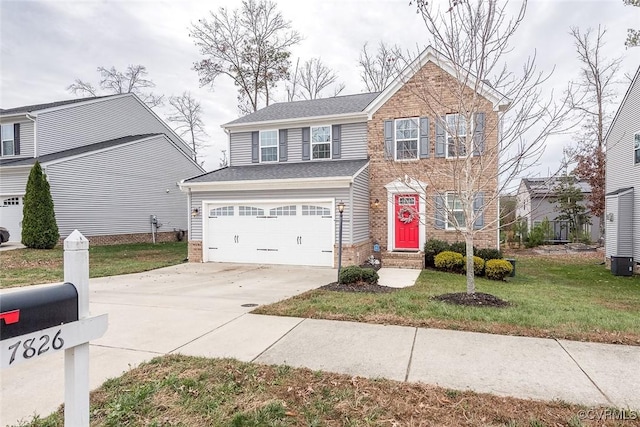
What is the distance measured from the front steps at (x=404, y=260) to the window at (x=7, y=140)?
20.4 meters

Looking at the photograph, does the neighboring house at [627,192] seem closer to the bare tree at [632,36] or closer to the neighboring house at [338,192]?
the bare tree at [632,36]

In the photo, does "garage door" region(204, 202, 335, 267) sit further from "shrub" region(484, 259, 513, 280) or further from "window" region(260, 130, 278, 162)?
"shrub" region(484, 259, 513, 280)

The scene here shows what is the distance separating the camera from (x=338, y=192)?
12086mm

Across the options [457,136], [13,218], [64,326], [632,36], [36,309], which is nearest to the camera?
[36,309]

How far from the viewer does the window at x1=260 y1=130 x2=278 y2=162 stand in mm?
15609

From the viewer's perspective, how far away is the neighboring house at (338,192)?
486 inches

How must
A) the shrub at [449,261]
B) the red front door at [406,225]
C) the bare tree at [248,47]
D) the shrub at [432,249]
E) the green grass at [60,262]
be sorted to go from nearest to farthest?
the green grass at [60,262]
the shrub at [449,261]
the shrub at [432,249]
the red front door at [406,225]
the bare tree at [248,47]

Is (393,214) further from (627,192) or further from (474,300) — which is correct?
(627,192)

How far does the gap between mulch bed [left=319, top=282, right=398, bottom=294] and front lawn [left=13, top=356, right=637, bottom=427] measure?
14.8 ft

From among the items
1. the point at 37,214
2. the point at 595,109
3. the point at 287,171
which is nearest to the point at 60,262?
the point at 37,214

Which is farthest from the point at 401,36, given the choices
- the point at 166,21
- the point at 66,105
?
the point at 66,105

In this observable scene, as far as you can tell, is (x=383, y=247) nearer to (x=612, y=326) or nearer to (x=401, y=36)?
(x=401, y=36)

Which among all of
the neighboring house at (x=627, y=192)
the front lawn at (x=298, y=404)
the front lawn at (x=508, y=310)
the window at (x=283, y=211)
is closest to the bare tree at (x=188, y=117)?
the window at (x=283, y=211)

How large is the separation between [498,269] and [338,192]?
18.3 feet
